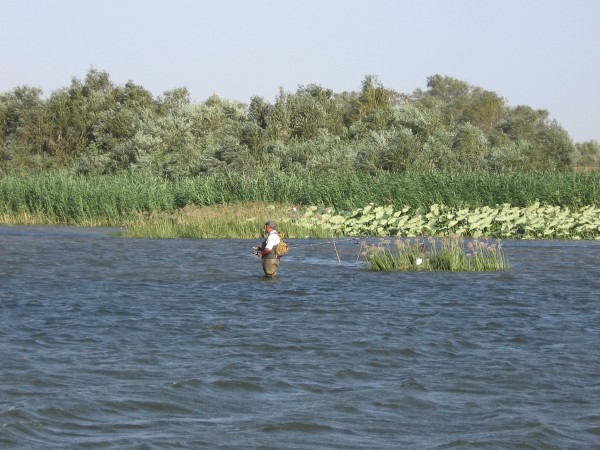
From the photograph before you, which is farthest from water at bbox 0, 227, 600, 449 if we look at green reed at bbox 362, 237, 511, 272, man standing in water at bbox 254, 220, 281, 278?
green reed at bbox 362, 237, 511, 272

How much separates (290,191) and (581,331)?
2547 cm

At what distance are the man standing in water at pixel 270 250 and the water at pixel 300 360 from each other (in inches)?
14.7

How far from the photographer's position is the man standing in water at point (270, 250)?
2054cm

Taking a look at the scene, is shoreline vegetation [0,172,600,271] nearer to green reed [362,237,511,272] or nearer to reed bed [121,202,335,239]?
reed bed [121,202,335,239]

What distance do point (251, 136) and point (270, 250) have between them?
36.0 m

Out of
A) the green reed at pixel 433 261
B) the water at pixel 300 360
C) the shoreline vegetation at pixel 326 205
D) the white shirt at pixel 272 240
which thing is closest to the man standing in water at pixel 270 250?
the white shirt at pixel 272 240

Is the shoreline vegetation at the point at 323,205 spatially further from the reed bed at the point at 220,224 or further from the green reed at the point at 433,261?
the green reed at the point at 433,261

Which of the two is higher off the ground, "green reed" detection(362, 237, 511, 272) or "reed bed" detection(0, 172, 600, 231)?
"reed bed" detection(0, 172, 600, 231)

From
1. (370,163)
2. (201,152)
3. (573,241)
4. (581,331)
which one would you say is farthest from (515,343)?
(201,152)

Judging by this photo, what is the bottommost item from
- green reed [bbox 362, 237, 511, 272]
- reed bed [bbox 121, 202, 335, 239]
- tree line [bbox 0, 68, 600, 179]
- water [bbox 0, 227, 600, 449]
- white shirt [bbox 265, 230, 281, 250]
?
water [bbox 0, 227, 600, 449]

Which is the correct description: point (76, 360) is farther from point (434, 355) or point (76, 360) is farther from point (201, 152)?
point (201, 152)

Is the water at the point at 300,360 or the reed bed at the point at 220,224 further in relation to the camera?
the reed bed at the point at 220,224

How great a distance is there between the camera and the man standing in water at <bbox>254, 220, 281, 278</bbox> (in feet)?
67.4

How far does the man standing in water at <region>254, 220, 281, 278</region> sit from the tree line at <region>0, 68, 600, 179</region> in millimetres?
26538
